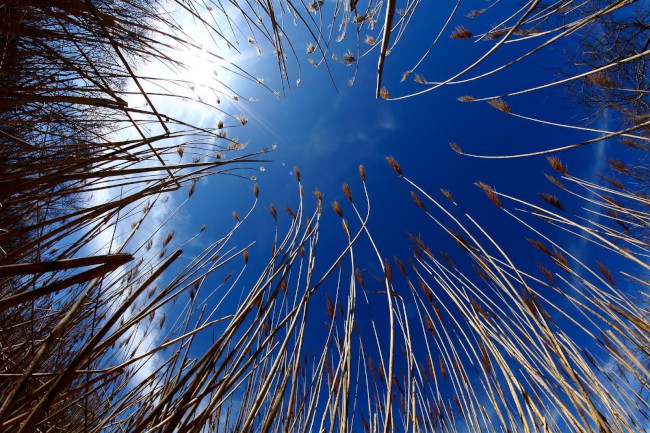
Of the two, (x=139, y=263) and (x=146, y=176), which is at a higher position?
(x=146, y=176)

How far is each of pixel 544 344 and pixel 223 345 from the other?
43.5 inches

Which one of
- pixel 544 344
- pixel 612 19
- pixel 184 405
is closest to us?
pixel 184 405

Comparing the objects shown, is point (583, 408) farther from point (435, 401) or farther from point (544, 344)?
point (435, 401)

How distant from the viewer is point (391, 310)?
970 millimetres

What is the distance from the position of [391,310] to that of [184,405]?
0.62m

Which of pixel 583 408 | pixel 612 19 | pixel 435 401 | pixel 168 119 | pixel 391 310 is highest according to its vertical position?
pixel 168 119

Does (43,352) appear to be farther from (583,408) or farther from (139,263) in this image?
(139,263)

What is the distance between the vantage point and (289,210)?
5.18 ft

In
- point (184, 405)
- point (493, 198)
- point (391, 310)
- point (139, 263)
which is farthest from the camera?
point (139, 263)

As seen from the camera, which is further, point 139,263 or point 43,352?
point 139,263

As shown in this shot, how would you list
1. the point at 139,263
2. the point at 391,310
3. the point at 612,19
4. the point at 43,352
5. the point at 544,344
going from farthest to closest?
the point at 612,19 < the point at 139,263 < the point at 544,344 < the point at 391,310 < the point at 43,352

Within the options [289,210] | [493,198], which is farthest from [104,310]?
[493,198]

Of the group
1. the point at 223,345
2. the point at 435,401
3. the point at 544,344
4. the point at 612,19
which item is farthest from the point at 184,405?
the point at 612,19

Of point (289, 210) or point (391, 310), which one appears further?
point (289, 210)
